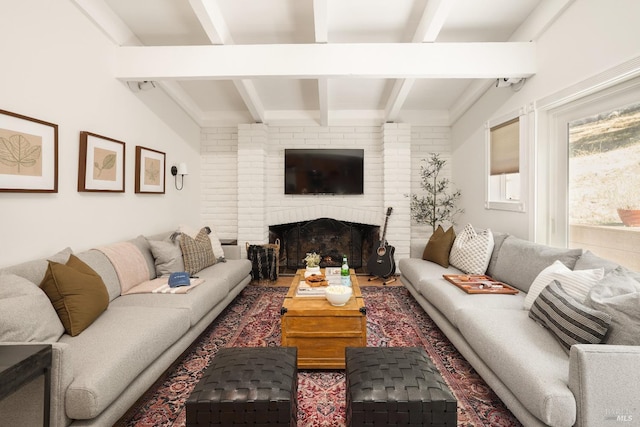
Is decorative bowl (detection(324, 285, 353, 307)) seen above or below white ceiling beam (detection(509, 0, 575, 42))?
below

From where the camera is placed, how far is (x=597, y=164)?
2432mm

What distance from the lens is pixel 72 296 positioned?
1.76 m

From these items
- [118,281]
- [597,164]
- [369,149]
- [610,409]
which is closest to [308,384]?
[610,409]

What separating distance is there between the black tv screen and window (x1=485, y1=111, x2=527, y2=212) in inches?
67.1

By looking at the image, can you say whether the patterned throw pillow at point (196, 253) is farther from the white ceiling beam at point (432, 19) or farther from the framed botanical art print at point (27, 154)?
the white ceiling beam at point (432, 19)

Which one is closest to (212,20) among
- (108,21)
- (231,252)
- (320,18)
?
(320,18)

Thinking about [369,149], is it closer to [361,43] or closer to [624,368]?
[361,43]

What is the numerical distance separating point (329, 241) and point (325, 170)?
1069 mm

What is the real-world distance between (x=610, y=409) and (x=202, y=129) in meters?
5.06

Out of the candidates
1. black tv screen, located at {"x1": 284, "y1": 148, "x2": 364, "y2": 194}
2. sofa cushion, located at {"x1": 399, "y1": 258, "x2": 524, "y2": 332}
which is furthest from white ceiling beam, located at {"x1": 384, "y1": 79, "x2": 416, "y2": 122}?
sofa cushion, located at {"x1": 399, "y1": 258, "x2": 524, "y2": 332}

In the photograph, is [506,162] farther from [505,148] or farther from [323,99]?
[323,99]

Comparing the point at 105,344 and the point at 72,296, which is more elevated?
the point at 72,296

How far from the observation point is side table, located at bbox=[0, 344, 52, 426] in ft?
3.52

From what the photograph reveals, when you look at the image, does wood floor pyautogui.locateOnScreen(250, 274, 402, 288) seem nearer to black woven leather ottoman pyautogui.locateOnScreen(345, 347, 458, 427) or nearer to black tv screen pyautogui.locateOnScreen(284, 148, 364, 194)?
black tv screen pyautogui.locateOnScreen(284, 148, 364, 194)
